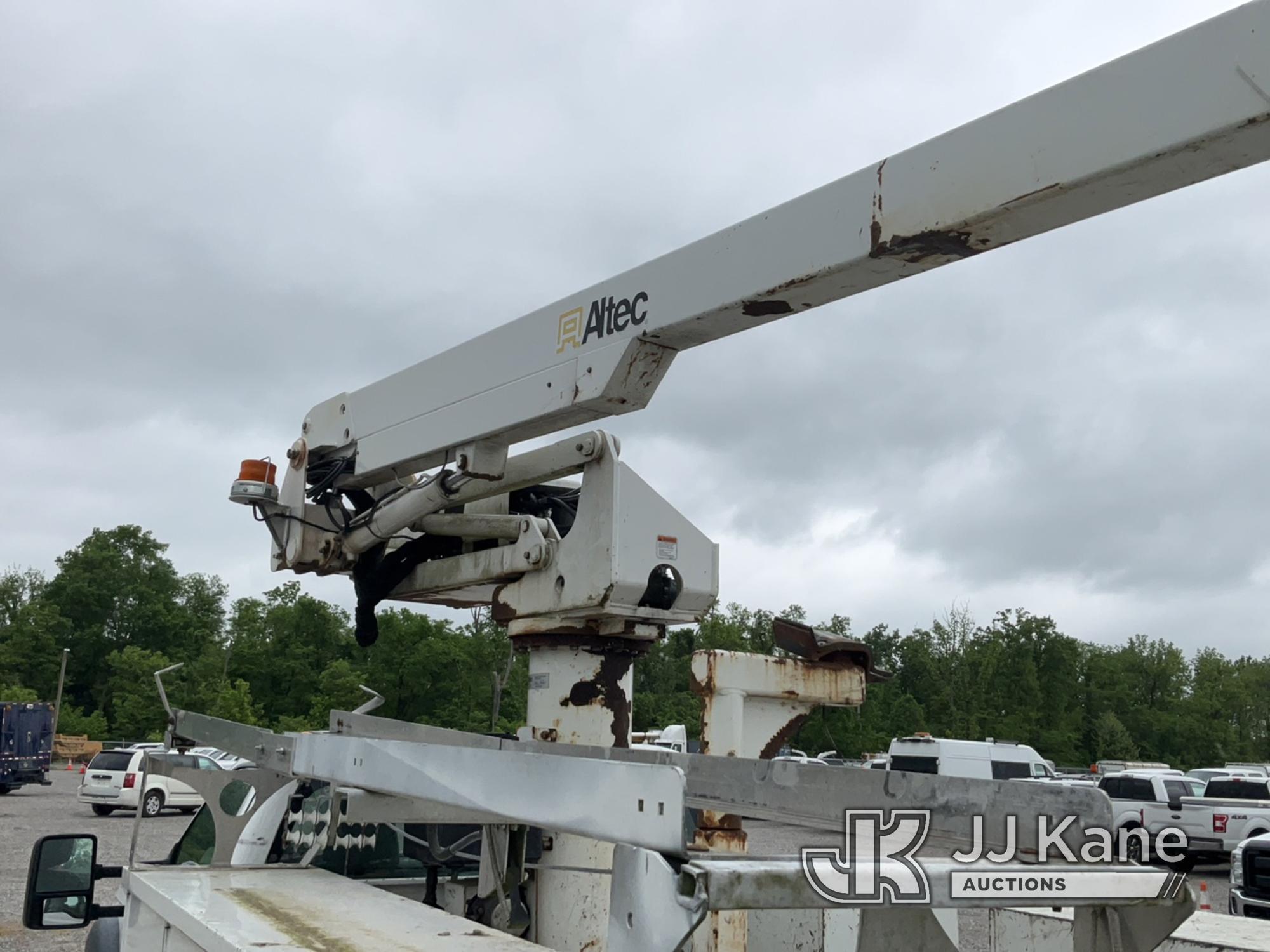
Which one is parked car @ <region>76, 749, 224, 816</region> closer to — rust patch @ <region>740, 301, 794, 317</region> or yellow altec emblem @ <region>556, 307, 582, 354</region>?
yellow altec emblem @ <region>556, 307, 582, 354</region>

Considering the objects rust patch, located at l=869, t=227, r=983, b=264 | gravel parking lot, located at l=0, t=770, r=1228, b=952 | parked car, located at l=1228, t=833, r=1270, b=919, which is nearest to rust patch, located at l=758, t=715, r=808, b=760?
gravel parking lot, located at l=0, t=770, r=1228, b=952

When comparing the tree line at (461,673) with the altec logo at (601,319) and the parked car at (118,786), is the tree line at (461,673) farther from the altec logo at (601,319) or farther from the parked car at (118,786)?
the altec logo at (601,319)

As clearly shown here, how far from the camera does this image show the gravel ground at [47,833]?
11.3 meters

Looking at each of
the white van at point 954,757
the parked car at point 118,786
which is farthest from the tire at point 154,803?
the white van at point 954,757

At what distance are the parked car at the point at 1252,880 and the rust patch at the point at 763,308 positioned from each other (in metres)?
7.93

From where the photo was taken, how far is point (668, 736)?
987 inches

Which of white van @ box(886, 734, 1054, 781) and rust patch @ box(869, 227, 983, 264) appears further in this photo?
white van @ box(886, 734, 1054, 781)

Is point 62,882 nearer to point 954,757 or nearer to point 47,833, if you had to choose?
point 47,833

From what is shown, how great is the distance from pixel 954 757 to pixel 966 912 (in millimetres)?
17549

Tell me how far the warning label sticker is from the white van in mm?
20868

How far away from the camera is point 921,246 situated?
3650 millimetres

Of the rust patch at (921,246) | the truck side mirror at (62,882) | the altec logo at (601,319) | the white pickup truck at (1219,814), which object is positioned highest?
the altec logo at (601,319)

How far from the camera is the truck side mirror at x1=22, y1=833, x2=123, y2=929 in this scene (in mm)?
3789

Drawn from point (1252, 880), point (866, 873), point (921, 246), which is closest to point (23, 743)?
point (1252, 880)
